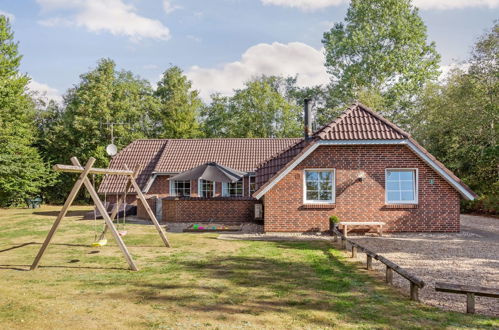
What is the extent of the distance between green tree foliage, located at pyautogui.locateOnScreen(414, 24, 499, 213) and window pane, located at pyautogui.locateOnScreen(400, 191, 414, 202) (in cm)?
1043

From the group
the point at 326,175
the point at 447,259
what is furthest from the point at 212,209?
the point at 447,259

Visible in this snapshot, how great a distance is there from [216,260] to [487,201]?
19367 mm

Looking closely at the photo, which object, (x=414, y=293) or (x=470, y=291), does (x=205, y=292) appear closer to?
(x=414, y=293)

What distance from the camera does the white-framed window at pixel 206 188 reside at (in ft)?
76.0

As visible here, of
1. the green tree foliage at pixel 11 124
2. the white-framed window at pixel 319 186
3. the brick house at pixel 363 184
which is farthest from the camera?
the green tree foliage at pixel 11 124

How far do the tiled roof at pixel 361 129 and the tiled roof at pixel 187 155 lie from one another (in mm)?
9551

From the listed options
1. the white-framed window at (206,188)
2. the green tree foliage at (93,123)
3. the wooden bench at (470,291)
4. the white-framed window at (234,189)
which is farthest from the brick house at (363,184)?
the green tree foliage at (93,123)

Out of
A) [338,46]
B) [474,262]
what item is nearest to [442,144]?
[338,46]

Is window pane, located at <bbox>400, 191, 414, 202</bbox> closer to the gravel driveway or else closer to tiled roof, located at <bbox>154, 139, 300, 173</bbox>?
the gravel driveway

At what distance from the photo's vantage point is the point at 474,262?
10055 millimetres

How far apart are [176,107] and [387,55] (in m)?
22.4

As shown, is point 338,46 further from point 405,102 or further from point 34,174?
point 34,174

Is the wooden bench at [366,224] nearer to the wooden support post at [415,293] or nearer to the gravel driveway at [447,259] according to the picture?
the gravel driveway at [447,259]

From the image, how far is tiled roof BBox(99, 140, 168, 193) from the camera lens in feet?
80.9
